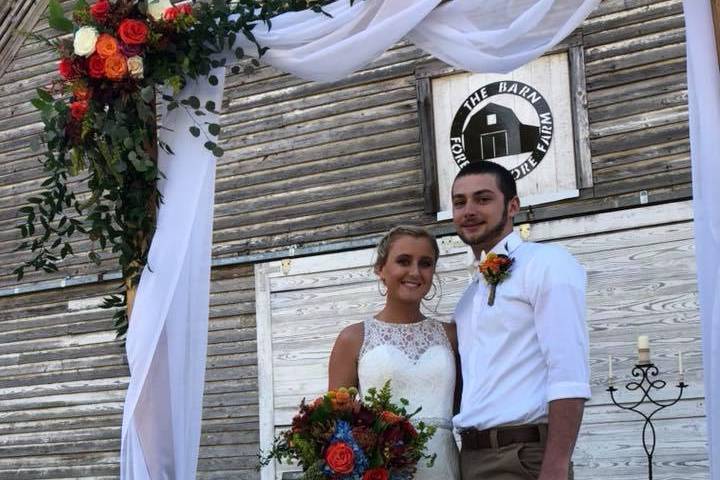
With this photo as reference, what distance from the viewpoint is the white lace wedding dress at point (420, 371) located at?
12.6 feet

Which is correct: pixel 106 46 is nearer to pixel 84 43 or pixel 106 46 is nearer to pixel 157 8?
pixel 84 43

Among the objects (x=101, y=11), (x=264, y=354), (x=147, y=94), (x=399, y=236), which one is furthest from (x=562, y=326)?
(x=264, y=354)

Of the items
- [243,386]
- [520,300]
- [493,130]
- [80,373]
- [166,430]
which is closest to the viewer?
[520,300]

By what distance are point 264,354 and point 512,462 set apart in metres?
5.41

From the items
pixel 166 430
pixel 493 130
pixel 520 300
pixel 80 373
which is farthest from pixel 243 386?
pixel 520 300

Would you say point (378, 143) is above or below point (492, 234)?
above

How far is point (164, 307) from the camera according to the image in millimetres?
3971

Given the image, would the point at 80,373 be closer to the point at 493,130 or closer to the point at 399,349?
the point at 493,130

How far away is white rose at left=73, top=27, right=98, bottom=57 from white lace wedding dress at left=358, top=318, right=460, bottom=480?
1.47m

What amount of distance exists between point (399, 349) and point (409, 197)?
169 inches

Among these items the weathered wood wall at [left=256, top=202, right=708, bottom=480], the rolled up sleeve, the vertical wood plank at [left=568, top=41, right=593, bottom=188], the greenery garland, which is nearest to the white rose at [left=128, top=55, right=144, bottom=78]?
the greenery garland

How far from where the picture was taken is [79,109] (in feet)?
13.4

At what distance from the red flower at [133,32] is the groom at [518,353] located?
134 centimetres

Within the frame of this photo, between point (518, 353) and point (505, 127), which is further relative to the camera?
point (505, 127)
